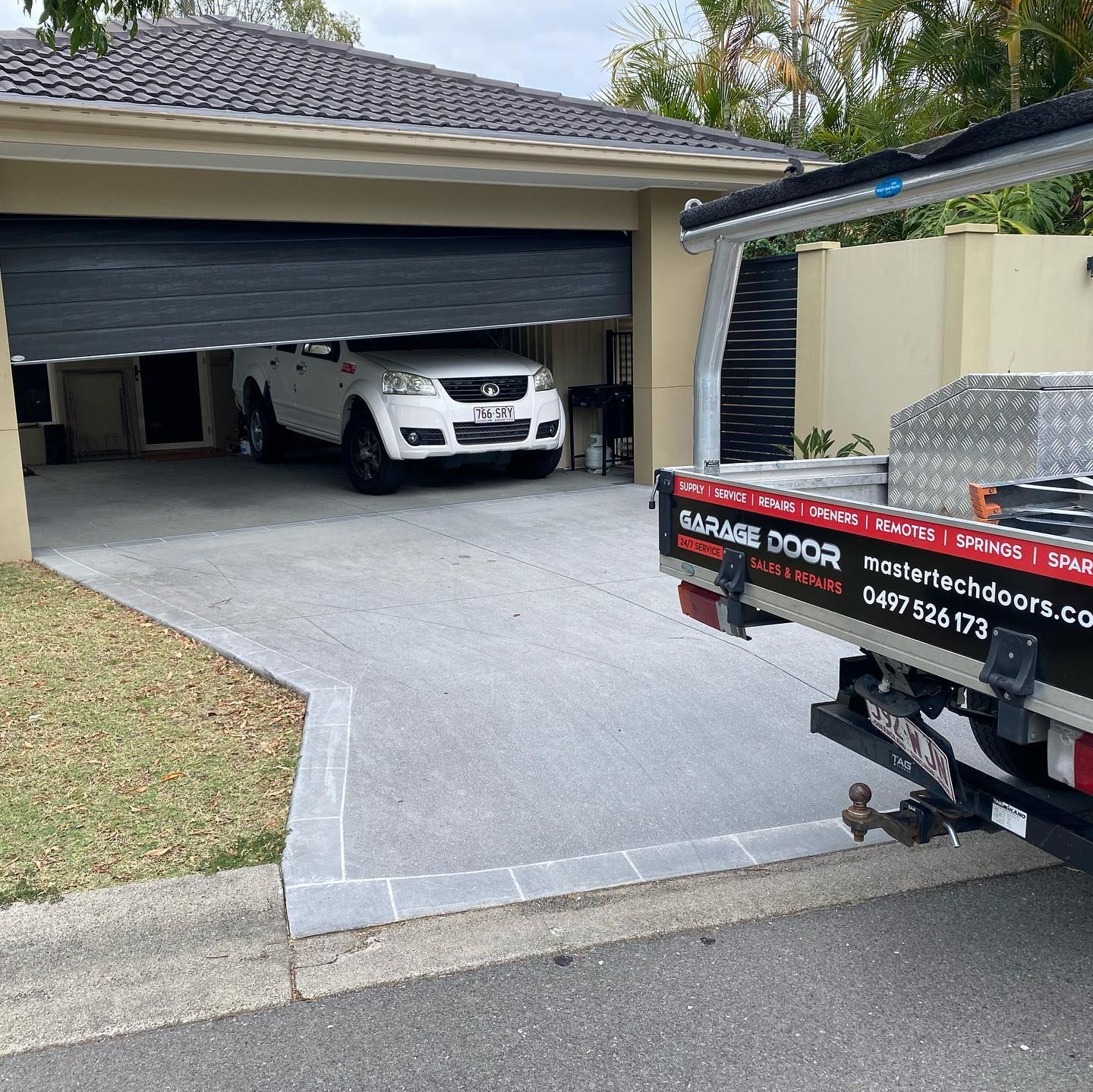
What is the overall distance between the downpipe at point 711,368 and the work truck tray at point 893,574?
108mm

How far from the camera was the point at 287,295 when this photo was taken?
10297mm

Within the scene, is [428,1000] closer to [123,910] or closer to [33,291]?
[123,910]

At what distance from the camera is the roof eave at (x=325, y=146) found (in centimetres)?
820

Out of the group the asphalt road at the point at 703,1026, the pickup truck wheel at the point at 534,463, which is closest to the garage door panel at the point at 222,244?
the pickup truck wheel at the point at 534,463

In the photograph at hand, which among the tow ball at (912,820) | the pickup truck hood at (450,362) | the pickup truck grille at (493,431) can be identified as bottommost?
the tow ball at (912,820)

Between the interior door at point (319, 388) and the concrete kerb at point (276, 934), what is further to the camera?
the interior door at point (319, 388)

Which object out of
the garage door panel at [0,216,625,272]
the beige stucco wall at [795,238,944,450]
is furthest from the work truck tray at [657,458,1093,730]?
the garage door panel at [0,216,625,272]

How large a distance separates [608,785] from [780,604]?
4.92 ft

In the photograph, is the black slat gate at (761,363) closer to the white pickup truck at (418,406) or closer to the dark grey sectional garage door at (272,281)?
the dark grey sectional garage door at (272,281)

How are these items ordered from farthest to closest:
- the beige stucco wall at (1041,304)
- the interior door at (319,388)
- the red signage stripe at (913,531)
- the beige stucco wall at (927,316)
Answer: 1. the interior door at (319,388)
2. the beige stucco wall at (1041,304)
3. the beige stucco wall at (927,316)
4. the red signage stripe at (913,531)

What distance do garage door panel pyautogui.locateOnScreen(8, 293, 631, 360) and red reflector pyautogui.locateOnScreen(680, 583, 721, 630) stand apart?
6.72 m

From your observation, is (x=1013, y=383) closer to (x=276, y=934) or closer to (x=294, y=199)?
(x=276, y=934)

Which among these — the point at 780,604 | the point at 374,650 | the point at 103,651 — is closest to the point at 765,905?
the point at 780,604

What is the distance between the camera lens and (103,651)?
6.75m
